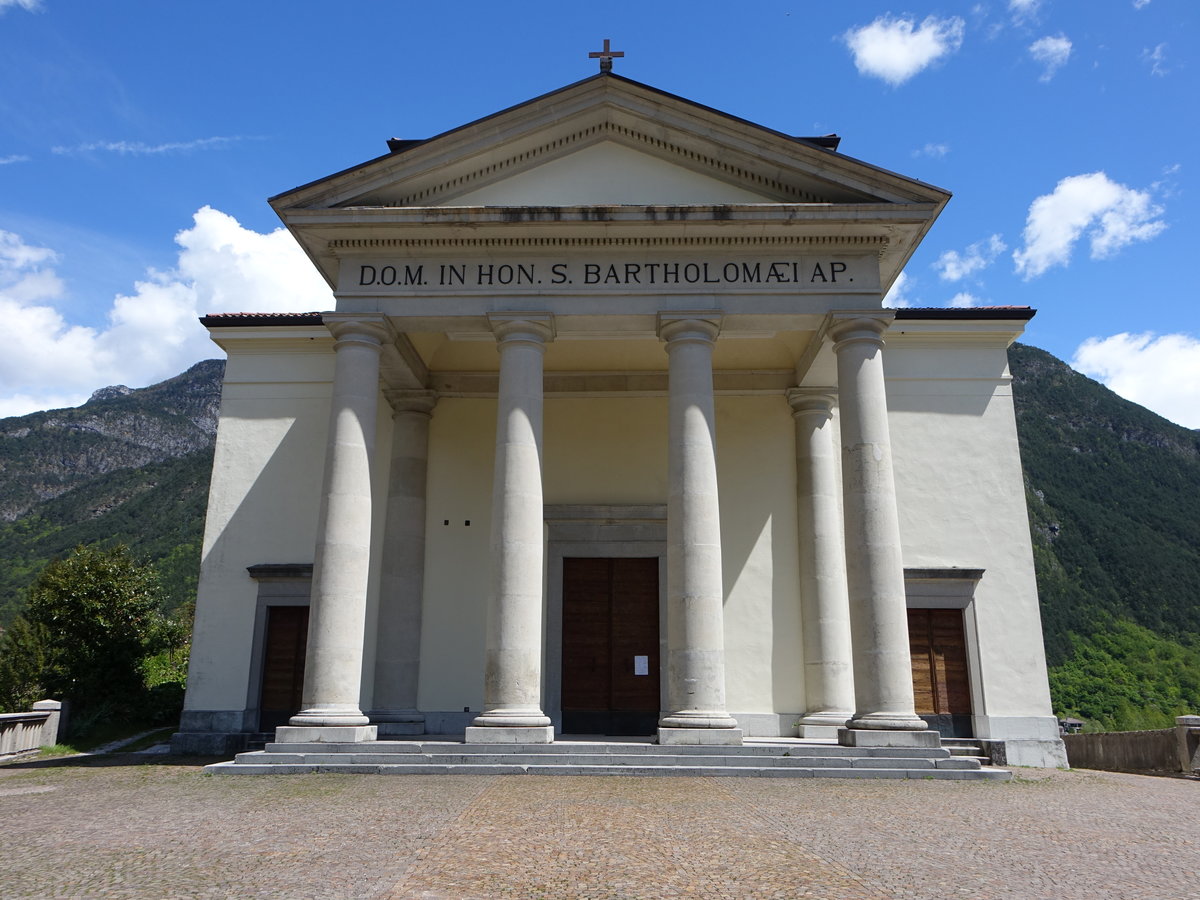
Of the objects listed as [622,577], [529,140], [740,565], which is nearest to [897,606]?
[740,565]

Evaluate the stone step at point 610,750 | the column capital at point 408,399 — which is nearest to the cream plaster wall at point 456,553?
the column capital at point 408,399

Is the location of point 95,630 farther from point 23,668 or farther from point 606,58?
point 606,58

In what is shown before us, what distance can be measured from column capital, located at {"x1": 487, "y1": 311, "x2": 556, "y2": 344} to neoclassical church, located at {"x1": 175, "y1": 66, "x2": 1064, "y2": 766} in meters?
0.08

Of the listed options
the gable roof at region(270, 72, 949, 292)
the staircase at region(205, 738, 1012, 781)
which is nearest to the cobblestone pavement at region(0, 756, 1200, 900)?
the staircase at region(205, 738, 1012, 781)

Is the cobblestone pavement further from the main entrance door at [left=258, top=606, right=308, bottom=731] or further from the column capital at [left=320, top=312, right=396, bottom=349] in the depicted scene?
the column capital at [left=320, top=312, right=396, bottom=349]

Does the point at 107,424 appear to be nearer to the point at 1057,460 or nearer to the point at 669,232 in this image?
the point at 1057,460

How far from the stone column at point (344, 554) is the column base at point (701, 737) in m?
5.19

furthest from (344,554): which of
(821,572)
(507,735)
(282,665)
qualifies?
(821,572)

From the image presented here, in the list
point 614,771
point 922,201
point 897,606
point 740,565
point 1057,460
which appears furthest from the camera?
point 1057,460

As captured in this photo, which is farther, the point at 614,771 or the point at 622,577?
the point at 622,577

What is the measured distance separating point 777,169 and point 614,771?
462 inches

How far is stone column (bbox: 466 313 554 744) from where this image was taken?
15188mm

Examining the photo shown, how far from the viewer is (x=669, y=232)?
56.7 ft

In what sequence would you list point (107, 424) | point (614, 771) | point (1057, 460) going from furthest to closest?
1. point (107, 424)
2. point (1057, 460)
3. point (614, 771)
